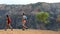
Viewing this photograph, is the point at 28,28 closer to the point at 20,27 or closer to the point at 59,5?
the point at 20,27

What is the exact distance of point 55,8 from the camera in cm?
1669

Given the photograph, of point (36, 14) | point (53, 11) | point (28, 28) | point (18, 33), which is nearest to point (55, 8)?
point (53, 11)

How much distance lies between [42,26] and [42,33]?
1919 millimetres

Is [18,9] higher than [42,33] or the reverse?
higher

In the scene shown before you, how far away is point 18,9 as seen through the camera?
17.0 metres

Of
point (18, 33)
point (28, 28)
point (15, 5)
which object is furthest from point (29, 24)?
point (18, 33)

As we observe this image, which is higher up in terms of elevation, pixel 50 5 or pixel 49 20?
pixel 50 5

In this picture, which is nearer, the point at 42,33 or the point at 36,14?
the point at 42,33

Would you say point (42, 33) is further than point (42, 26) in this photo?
No

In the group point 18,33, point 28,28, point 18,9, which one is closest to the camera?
point 18,33

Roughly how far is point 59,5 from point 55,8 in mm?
415

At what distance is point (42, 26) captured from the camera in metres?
16.2

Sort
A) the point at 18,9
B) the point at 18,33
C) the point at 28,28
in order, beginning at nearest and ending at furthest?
1. the point at 18,33
2. the point at 28,28
3. the point at 18,9

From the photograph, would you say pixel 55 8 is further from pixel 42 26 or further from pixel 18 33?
pixel 18 33
